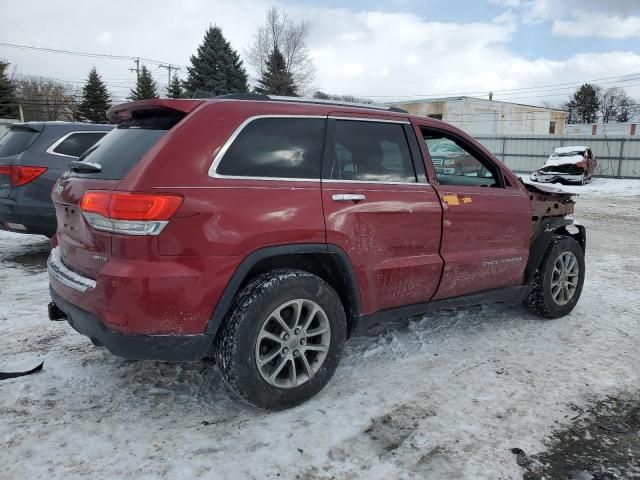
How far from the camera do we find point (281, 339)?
2.83 meters

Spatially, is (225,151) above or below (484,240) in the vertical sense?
above

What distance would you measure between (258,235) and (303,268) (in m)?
0.51

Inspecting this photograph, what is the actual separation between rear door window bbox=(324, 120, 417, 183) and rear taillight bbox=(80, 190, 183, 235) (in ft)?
3.25

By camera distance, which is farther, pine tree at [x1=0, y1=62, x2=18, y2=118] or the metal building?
the metal building

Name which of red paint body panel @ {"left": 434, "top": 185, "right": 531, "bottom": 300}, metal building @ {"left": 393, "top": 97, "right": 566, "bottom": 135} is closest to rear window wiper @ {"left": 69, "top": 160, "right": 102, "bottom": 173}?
red paint body panel @ {"left": 434, "top": 185, "right": 531, "bottom": 300}

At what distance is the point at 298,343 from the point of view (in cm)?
289

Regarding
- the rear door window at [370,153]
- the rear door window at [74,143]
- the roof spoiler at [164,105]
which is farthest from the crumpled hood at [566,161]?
the roof spoiler at [164,105]

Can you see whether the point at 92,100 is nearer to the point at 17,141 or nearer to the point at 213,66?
the point at 213,66

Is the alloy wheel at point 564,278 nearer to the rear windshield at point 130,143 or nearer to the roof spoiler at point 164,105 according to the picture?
the roof spoiler at point 164,105

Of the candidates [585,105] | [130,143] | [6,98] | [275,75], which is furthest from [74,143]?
[585,105]

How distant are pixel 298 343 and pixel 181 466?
2.90ft

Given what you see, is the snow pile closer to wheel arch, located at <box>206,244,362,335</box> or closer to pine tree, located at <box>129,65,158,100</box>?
wheel arch, located at <box>206,244,362,335</box>

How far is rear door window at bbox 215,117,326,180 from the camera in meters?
2.74

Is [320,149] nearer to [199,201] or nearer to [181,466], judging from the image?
[199,201]
